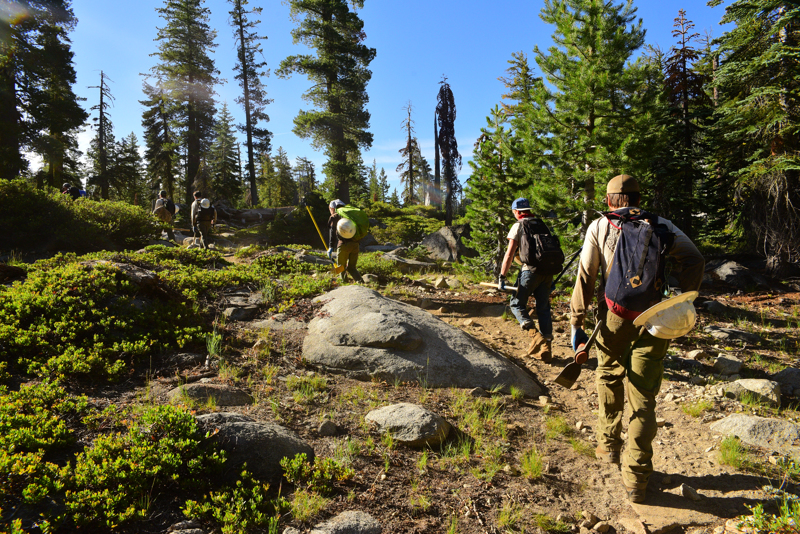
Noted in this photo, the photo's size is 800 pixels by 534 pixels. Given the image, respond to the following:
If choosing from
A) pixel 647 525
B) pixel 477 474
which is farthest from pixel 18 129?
pixel 647 525

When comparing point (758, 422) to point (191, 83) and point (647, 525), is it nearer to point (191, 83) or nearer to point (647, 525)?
point (647, 525)

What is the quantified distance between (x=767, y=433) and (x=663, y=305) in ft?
8.41

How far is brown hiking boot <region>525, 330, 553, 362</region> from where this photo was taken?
691 centimetres

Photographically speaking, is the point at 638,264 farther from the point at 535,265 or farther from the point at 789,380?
the point at 789,380

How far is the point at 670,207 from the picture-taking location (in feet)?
50.5

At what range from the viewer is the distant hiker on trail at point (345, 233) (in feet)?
29.7

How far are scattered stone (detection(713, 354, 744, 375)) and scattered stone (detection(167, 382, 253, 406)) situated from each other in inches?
282

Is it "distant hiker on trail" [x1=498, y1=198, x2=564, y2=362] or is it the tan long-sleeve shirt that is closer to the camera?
the tan long-sleeve shirt

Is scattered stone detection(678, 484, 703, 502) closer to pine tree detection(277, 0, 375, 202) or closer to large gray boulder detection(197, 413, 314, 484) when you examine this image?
large gray boulder detection(197, 413, 314, 484)

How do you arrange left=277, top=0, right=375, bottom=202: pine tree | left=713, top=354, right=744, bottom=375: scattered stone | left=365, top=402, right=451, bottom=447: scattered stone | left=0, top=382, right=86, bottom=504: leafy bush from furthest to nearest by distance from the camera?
left=277, top=0, right=375, bottom=202: pine tree, left=713, top=354, right=744, bottom=375: scattered stone, left=365, top=402, right=451, bottom=447: scattered stone, left=0, top=382, right=86, bottom=504: leafy bush

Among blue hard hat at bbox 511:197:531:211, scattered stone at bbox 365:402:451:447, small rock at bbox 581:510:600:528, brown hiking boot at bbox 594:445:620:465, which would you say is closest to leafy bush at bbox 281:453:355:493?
scattered stone at bbox 365:402:451:447

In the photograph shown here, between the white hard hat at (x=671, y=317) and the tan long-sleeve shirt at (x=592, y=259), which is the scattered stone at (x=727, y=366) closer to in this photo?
the tan long-sleeve shirt at (x=592, y=259)

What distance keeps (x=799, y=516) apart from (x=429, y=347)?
402cm

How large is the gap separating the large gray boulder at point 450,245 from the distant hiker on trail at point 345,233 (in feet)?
30.0
